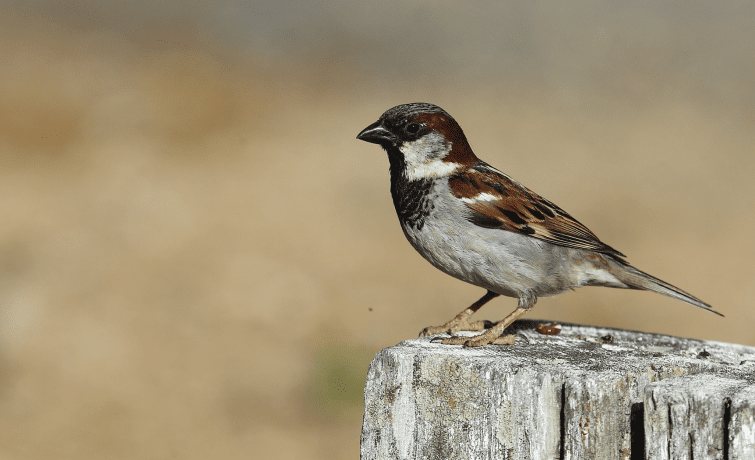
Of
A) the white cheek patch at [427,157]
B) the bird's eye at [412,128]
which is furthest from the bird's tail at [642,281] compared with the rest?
the bird's eye at [412,128]

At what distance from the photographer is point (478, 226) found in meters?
3.76

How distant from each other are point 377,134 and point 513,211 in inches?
31.7

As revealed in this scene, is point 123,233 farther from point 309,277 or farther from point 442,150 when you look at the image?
point 442,150

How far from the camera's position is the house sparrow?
12.2 ft

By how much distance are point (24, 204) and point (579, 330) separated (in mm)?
6880

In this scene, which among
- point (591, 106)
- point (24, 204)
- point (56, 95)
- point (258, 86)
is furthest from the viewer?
point (591, 106)

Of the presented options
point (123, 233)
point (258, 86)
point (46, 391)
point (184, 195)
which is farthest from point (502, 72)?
point (46, 391)

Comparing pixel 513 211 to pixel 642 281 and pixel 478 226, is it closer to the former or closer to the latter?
pixel 478 226

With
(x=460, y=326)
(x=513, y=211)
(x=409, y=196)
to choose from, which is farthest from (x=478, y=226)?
(x=460, y=326)

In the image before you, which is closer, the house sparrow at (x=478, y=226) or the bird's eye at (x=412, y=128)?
the house sparrow at (x=478, y=226)

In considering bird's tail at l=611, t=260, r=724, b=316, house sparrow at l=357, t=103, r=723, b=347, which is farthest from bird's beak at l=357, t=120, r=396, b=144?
bird's tail at l=611, t=260, r=724, b=316

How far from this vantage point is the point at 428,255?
375cm

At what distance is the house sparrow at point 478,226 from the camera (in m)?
3.72

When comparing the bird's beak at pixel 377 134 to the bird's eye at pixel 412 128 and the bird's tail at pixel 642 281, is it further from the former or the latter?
the bird's tail at pixel 642 281
